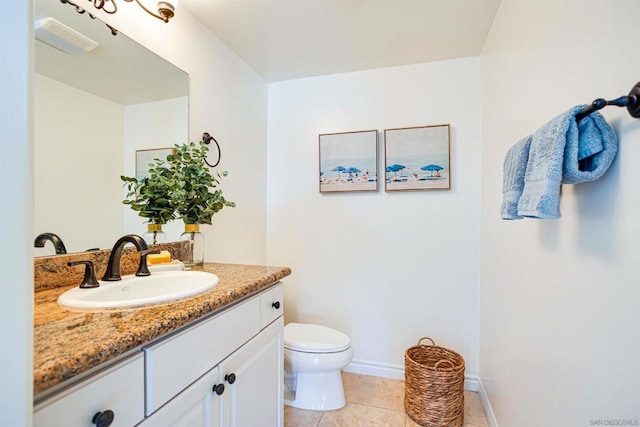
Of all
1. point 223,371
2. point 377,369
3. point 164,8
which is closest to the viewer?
point 223,371

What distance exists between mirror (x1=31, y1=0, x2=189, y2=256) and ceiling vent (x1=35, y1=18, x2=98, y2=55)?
0.02 metres

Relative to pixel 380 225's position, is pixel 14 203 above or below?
above

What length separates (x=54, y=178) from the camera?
1005mm

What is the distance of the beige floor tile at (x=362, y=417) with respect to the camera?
1606mm

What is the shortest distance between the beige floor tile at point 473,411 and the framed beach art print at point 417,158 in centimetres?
137

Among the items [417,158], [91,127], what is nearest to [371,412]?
[417,158]

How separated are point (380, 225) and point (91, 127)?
1717 mm

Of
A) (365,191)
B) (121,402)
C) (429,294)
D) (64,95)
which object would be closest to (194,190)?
(64,95)

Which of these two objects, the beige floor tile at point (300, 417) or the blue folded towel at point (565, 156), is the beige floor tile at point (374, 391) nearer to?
the beige floor tile at point (300, 417)

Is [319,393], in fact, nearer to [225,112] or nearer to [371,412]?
[371,412]

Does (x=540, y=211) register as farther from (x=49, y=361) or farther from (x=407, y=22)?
(x=407, y=22)

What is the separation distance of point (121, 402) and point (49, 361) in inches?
7.6

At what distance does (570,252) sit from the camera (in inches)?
33.6

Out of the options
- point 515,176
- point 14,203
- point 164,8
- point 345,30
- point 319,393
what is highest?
point 345,30
